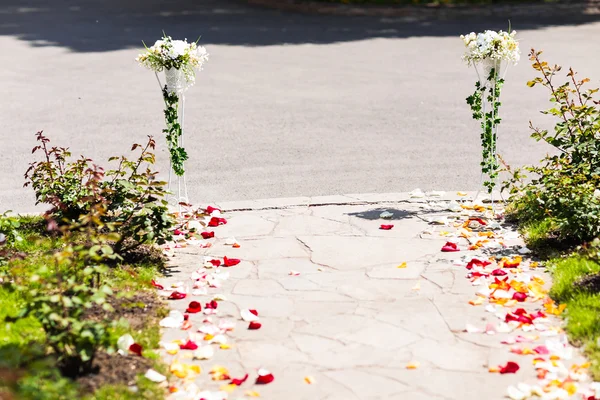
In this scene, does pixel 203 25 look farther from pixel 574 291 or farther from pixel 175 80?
pixel 574 291

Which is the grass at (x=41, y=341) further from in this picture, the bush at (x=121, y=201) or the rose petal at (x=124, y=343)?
the bush at (x=121, y=201)

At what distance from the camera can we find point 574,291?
5.96m

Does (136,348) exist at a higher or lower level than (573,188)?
lower

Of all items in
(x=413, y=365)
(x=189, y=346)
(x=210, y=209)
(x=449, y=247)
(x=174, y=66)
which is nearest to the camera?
(x=413, y=365)

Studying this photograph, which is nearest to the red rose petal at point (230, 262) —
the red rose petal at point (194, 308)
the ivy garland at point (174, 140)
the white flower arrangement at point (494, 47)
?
the red rose petal at point (194, 308)

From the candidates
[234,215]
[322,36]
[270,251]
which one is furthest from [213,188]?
[322,36]

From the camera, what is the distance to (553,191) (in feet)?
22.7

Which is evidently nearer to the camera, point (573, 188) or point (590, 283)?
point (590, 283)

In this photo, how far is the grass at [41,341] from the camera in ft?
14.0

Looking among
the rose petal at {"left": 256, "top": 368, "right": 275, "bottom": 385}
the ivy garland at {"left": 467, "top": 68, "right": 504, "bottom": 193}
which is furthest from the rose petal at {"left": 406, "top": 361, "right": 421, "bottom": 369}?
the ivy garland at {"left": 467, "top": 68, "right": 504, "bottom": 193}

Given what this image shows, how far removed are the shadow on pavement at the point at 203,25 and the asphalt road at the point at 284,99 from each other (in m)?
0.06

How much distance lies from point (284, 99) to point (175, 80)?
460cm

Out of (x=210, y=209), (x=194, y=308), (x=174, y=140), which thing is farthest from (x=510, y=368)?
(x=174, y=140)

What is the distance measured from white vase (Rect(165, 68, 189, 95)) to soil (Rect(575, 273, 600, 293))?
149 inches
